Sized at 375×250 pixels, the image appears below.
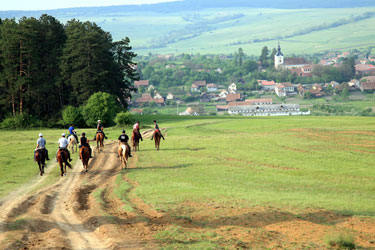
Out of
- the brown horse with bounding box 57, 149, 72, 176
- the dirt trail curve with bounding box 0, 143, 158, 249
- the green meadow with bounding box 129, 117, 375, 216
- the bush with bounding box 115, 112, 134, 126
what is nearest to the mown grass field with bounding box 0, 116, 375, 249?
the green meadow with bounding box 129, 117, 375, 216

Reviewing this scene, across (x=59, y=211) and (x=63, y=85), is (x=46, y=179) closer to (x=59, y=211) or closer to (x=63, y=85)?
(x=59, y=211)

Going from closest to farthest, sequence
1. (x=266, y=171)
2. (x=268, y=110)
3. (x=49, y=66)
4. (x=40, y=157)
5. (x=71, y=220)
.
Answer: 1. (x=71, y=220)
2. (x=40, y=157)
3. (x=266, y=171)
4. (x=49, y=66)
5. (x=268, y=110)

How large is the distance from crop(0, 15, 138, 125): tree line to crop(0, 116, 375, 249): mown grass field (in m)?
33.6

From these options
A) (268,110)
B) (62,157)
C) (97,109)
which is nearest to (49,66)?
(97,109)

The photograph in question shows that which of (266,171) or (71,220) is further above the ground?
(71,220)

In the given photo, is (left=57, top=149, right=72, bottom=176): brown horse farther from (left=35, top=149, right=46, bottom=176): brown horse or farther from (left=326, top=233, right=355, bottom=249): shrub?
(left=326, top=233, right=355, bottom=249): shrub

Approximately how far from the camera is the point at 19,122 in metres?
75.8

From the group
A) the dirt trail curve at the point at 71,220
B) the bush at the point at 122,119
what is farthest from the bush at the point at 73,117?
the dirt trail curve at the point at 71,220

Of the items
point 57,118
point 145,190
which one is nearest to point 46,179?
point 145,190

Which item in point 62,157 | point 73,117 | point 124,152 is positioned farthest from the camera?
point 73,117

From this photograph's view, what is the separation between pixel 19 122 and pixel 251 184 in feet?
185

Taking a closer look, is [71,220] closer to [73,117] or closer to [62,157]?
[62,157]

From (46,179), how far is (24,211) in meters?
8.76

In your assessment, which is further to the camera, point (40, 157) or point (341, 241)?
point (40, 157)
